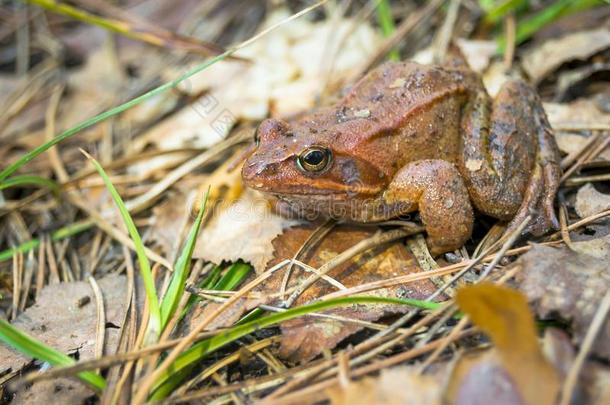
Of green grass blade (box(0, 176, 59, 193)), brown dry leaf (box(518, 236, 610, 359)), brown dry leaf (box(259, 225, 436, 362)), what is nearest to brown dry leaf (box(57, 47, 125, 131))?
green grass blade (box(0, 176, 59, 193))

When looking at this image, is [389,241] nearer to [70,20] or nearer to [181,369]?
[181,369]

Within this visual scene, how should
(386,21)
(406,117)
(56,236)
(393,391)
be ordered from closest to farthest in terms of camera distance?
(393,391), (406,117), (56,236), (386,21)

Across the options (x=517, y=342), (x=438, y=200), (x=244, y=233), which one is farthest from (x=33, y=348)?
(x=438, y=200)

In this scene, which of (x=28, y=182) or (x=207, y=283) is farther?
(x=28, y=182)

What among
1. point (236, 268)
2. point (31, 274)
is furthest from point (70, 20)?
point (236, 268)

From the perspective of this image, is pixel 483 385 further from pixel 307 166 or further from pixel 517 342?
pixel 307 166

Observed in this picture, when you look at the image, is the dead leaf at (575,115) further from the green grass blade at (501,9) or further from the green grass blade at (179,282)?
the green grass blade at (179,282)

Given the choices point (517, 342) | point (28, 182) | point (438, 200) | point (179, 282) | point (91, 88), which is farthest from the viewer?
point (91, 88)

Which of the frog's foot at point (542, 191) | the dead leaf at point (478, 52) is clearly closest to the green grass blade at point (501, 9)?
the dead leaf at point (478, 52)
